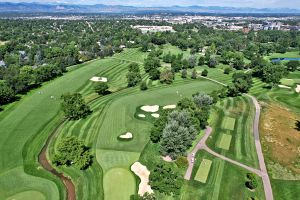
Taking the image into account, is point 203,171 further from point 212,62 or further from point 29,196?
point 212,62

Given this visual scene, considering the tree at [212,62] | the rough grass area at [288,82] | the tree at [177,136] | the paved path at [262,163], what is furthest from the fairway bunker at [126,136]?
the tree at [212,62]

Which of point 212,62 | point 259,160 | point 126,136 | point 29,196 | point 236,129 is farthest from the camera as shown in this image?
point 212,62

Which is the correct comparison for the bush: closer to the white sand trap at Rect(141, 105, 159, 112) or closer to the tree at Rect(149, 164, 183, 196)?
the tree at Rect(149, 164, 183, 196)

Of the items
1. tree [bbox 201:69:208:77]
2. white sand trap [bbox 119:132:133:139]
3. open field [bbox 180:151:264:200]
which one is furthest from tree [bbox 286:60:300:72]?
white sand trap [bbox 119:132:133:139]

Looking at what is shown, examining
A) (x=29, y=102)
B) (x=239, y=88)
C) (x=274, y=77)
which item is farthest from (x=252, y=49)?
(x=29, y=102)

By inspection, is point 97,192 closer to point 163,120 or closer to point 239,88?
point 163,120

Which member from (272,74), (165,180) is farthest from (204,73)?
Answer: (165,180)

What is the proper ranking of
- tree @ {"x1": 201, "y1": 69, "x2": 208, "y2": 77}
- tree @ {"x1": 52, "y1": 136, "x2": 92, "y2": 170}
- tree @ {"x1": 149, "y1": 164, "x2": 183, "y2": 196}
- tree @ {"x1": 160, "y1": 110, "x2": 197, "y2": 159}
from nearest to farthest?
tree @ {"x1": 149, "y1": 164, "x2": 183, "y2": 196} < tree @ {"x1": 52, "y1": 136, "x2": 92, "y2": 170} < tree @ {"x1": 160, "y1": 110, "x2": 197, "y2": 159} < tree @ {"x1": 201, "y1": 69, "x2": 208, "y2": 77}
